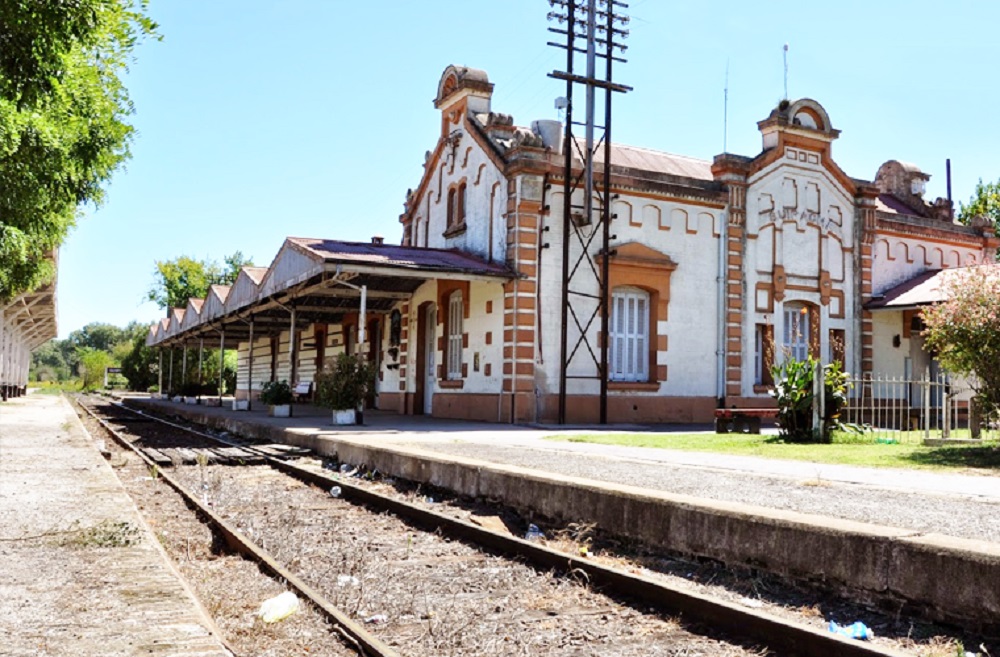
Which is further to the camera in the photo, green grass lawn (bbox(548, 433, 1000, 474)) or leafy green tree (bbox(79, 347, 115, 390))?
leafy green tree (bbox(79, 347, 115, 390))


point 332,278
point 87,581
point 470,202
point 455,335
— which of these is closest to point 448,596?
point 87,581

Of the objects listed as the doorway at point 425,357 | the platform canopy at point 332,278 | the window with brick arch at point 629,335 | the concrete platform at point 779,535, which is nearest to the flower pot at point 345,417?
the platform canopy at point 332,278

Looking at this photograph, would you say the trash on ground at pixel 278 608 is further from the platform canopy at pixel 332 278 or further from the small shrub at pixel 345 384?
the small shrub at pixel 345 384

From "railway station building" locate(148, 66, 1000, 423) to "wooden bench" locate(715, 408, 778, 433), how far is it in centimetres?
355

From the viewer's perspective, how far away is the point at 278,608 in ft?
16.7

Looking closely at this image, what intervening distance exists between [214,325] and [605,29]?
19.3 meters

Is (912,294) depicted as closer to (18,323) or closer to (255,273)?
(255,273)

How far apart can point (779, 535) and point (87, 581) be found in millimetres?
4086

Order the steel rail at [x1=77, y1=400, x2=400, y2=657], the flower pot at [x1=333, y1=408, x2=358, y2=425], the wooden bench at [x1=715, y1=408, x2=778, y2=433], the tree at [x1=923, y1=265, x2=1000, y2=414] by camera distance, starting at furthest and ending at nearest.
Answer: the flower pot at [x1=333, y1=408, x2=358, y2=425]
the wooden bench at [x1=715, y1=408, x2=778, y2=433]
the tree at [x1=923, y1=265, x2=1000, y2=414]
the steel rail at [x1=77, y1=400, x2=400, y2=657]

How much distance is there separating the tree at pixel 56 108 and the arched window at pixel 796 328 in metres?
17.0

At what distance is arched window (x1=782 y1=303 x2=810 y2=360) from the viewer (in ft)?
79.9

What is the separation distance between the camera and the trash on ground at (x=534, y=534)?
791 centimetres

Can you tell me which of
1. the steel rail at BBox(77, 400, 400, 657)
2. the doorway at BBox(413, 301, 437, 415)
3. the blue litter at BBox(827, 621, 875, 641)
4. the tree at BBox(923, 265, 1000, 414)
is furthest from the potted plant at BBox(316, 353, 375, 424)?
the blue litter at BBox(827, 621, 875, 641)

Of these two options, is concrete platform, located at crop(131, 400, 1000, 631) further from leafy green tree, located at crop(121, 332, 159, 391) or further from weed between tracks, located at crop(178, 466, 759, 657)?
leafy green tree, located at crop(121, 332, 159, 391)
